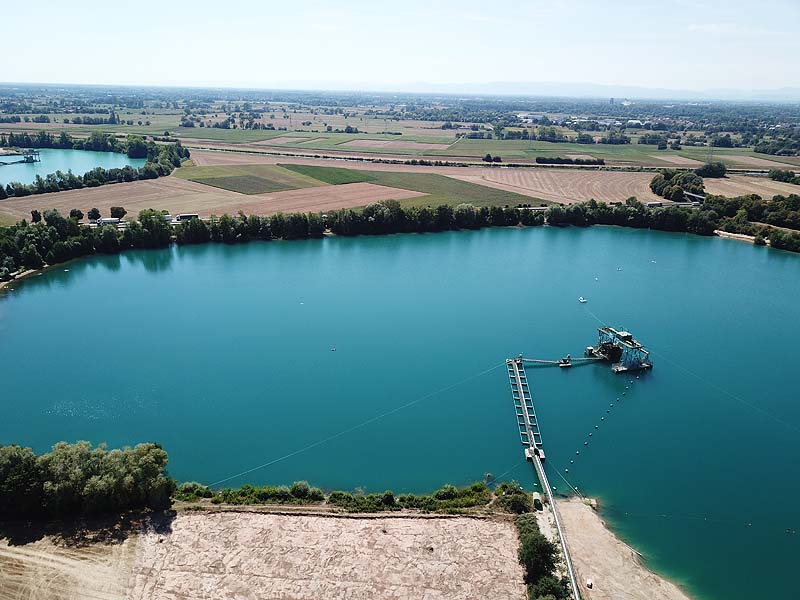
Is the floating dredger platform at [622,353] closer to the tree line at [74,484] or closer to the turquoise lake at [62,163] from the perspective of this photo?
the tree line at [74,484]

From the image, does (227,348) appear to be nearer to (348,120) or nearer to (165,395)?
(165,395)

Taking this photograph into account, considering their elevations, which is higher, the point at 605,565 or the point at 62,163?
the point at 62,163

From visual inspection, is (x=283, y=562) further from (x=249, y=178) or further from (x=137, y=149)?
(x=137, y=149)

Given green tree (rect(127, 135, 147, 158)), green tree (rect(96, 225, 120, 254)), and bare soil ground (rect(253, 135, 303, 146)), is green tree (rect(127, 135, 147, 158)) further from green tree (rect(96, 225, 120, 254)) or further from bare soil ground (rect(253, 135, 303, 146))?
green tree (rect(96, 225, 120, 254))

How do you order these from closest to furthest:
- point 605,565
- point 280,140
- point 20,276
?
point 605,565
point 20,276
point 280,140

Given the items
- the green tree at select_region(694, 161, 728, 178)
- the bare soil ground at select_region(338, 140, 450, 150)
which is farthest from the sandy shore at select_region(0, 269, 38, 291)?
the green tree at select_region(694, 161, 728, 178)

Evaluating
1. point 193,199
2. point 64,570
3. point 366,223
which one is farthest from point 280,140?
point 64,570
